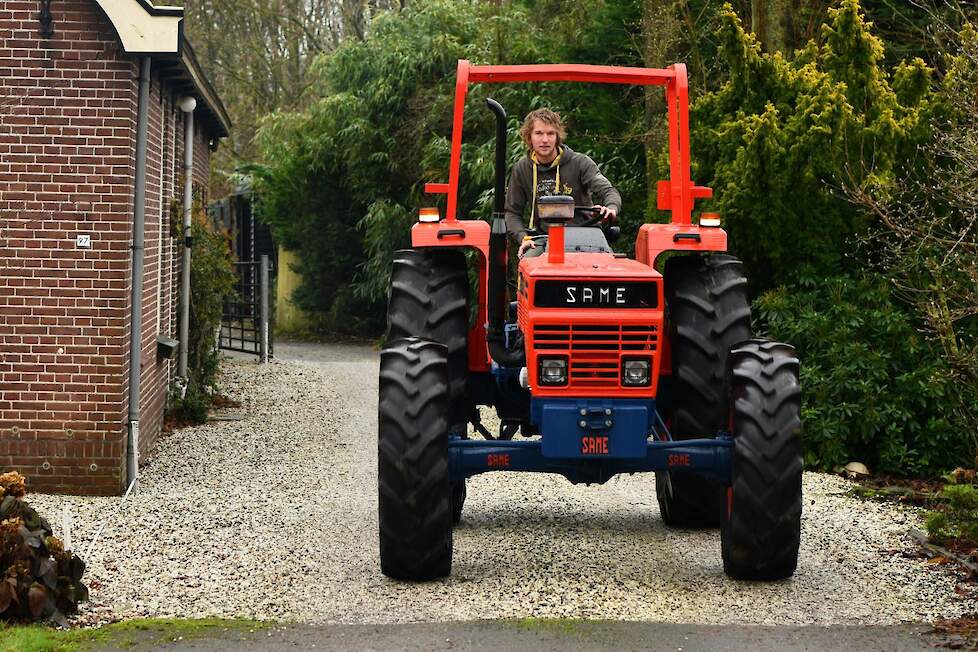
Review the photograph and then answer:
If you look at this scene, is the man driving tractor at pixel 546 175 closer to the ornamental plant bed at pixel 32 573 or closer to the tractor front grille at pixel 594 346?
the tractor front grille at pixel 594 346

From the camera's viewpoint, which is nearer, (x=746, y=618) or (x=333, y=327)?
(x=746, y=618)

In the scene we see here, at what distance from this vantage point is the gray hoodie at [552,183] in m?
8.09

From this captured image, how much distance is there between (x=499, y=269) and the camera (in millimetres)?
7109

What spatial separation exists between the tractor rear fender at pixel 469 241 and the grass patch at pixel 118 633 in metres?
2.23

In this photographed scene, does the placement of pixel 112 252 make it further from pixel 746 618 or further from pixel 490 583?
pixel 746 618

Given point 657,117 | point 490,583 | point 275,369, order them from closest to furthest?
point 490,583 < point 657,117 < point 275,369

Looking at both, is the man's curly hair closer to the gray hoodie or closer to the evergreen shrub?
the gray hoodie

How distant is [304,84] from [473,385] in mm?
26408

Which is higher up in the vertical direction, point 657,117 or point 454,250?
point 657,117

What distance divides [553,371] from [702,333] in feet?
3.40

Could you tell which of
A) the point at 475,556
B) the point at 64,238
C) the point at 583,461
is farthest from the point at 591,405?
the point at 64,238

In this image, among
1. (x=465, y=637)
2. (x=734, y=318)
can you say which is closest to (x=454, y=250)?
(x=734, y=318)

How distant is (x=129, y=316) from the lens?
9859 millimetres

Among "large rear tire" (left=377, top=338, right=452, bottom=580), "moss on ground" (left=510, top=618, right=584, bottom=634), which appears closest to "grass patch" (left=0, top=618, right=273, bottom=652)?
"large rear tire" (left=377, top=338, right=452, bottom=580)
